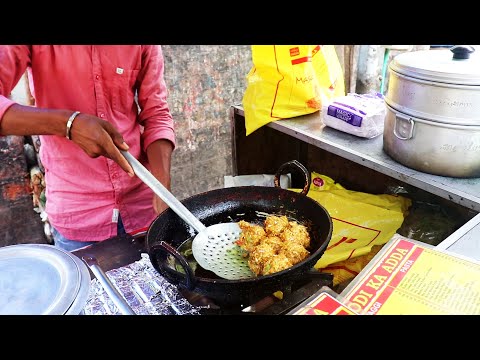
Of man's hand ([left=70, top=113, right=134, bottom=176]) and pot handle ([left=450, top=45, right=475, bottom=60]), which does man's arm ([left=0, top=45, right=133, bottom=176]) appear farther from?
pot handle ([left=450, top=45, right=475, bottom=60])

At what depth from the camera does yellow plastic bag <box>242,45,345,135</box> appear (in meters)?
2.01

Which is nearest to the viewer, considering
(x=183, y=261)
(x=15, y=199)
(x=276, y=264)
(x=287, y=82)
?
(x=183, y=261)

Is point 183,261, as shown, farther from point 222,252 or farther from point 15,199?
point 15,199

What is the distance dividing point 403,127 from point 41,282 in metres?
1.26

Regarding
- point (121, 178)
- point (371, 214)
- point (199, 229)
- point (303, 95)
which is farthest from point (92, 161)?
point (371, 214)

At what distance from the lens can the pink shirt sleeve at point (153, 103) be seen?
6.26 ft

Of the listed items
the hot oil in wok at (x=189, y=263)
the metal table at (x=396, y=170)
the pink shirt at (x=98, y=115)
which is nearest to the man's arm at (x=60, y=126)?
the pink shirt at (x=98, y=115)

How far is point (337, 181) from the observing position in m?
2.34

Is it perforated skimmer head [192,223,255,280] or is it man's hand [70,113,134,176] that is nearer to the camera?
perforated skimmer head [192,223,255,280]

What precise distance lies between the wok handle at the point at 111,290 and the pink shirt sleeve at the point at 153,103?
0.78 meters

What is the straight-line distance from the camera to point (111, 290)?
→ 1.15 m

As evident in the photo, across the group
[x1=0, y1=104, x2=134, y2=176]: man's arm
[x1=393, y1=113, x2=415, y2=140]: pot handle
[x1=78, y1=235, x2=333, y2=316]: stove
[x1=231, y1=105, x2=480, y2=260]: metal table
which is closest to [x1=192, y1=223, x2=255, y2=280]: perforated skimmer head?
[x1=78, y1=235, x2=333, y2=316]: stove

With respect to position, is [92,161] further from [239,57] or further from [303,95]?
[239,57]

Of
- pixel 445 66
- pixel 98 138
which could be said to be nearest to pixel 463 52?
pixel 445 66
